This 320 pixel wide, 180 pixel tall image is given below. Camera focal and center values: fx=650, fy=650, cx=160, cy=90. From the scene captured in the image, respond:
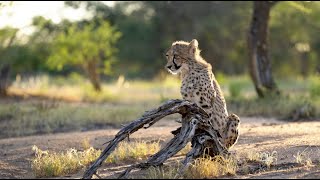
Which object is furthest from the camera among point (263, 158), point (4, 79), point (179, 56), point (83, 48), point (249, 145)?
point (83, 48)

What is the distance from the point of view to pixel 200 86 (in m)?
9.11

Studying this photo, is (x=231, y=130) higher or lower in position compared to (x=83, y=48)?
lower

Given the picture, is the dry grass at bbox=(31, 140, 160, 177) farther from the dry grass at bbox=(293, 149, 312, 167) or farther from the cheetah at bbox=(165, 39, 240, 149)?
the dry grass at bbox=(293, 149, 312, 167)

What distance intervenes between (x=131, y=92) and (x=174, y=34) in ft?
55.3

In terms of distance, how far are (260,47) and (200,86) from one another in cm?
1040

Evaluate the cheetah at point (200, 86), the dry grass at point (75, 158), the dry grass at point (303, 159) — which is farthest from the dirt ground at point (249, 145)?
the cheetah at point (200, 86)

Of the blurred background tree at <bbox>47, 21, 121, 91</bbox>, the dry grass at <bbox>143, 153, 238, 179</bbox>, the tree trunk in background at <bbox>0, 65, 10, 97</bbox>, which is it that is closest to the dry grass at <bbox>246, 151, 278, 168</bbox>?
the dry grass at <bbox>143, 153, 238, 179</bbox>

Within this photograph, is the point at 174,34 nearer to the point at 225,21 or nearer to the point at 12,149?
the point at 225,21

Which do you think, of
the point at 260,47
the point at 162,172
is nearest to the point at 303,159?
the point at 162,172

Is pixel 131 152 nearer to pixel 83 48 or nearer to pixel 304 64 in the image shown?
pixel 83 48

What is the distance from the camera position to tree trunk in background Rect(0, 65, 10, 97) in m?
21.3

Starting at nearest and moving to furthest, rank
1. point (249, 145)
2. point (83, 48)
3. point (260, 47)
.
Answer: point (249, 145) < point (260, 47) < point (83, 48)

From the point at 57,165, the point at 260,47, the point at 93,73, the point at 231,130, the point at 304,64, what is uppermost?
the point at 304,64

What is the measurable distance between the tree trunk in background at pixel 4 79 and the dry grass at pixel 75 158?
10.9 meters
